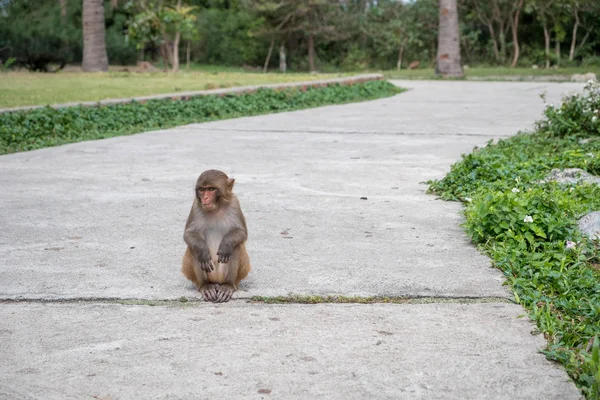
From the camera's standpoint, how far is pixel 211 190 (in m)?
3.87

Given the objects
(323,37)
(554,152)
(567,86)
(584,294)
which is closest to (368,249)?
(584,294)

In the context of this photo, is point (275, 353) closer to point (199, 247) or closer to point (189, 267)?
point (199, 247)

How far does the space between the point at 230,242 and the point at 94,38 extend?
20.8 metres

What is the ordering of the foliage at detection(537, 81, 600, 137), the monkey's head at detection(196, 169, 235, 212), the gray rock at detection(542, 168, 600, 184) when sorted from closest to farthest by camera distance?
the monkey's head at detection(196, 169, 235, 212)
the gray rock at detection(542, 168, 600, 184)
the foliage at detection(537, 81, 600, 137)

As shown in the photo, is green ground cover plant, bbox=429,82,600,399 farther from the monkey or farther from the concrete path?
the monkey

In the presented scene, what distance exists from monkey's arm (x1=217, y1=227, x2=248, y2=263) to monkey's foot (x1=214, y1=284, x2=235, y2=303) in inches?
6.1

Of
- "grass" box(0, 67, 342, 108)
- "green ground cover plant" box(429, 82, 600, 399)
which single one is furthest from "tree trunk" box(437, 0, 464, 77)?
"green ground cover plant" box(429, 82, 600, 399)

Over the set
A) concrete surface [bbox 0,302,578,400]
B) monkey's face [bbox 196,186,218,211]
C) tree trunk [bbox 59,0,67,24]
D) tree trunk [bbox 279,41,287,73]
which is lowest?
concrete surface [bbox 0,302,578,400]

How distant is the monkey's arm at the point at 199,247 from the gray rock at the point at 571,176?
3222 mm

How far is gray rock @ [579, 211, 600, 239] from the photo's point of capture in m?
4.88

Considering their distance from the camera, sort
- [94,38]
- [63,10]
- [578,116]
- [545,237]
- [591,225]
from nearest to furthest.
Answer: [545,237], [591,225], [578,116], [94,38], [63,10]

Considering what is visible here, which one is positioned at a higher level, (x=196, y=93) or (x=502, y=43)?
(x=502, y=43)

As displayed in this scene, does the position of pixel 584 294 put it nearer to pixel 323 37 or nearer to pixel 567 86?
pixel 567 86

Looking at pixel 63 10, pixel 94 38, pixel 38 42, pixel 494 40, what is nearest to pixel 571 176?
pixel 94 38
